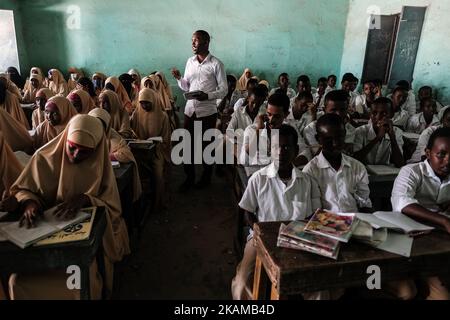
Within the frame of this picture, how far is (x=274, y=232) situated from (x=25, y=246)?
106cm

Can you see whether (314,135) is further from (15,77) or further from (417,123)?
(15,77)

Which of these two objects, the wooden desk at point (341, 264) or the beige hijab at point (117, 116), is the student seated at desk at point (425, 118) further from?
the beige hijab at point (117, 116)

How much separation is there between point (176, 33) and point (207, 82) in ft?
16.2

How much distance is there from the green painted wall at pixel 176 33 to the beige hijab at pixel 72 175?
6760 millimetres

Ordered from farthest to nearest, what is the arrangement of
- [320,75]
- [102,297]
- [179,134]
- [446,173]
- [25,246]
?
[320,75] → [179,134] → [102,297] → [446,173] → [25,246]

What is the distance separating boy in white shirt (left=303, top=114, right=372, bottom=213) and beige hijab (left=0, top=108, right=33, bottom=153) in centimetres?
259

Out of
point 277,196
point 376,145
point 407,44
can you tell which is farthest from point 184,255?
point 407,44

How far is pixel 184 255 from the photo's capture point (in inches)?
106

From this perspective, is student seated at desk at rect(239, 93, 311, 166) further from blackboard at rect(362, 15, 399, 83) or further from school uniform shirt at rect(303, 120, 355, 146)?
blackboard at rect(362, 15, 399, 83)

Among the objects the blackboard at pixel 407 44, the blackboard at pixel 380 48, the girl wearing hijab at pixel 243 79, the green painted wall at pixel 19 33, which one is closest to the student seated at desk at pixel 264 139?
the blackboard at pixel 407 44

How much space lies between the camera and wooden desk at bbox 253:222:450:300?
45.3 inches
